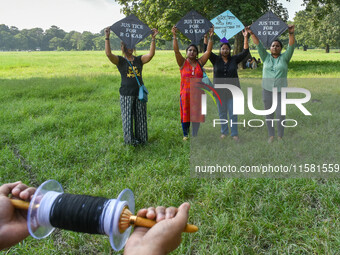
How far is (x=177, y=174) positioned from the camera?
361 centimetres

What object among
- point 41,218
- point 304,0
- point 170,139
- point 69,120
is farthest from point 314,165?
point 304,0

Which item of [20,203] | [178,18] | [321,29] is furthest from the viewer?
[321,29]

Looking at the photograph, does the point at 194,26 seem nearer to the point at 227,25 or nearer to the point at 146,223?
the point at 227,25

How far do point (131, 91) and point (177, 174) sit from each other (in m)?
1.54

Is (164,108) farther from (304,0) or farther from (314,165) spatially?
(304,0)

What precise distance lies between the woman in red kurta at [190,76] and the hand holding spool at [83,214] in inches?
139

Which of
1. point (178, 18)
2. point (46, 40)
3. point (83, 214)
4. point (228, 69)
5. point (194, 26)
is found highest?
point (46, 40)

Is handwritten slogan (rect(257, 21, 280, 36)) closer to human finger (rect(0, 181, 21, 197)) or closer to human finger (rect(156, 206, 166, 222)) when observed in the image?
human finger (rect(156, 206, 166, 222))

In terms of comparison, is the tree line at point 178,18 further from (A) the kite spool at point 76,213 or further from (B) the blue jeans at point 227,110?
(A) the kite spool at point 76,213

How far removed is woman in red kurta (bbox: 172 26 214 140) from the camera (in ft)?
14.7

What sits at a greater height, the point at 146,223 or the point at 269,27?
the point at 269,27

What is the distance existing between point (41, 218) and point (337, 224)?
248 cm

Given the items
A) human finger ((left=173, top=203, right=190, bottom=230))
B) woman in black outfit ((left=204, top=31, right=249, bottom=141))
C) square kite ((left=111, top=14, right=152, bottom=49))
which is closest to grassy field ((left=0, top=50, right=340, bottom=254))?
woman in black outfit ((left=204, top=31, right=249, bottom=141))

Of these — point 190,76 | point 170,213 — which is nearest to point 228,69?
point 190,76
